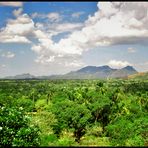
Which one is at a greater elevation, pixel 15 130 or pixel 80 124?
pixel 15 130

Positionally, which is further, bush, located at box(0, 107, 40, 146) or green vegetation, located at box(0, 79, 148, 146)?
green vegetation, located at box(0, 79, 148, 146)

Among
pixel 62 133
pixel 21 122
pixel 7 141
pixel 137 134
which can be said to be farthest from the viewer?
pixel 62 133

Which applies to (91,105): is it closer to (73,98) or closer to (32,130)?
(73,98)

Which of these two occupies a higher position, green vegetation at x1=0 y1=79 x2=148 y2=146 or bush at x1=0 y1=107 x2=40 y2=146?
bush at x1=0 y1=107 x2=40 y2=146

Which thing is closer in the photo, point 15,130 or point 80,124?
point 15,130

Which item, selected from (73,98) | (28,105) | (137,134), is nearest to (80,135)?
(137,134)

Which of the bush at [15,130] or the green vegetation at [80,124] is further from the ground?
the bush at [15,130]

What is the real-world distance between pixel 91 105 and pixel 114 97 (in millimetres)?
11969

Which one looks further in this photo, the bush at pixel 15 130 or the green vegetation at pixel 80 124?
the green vegetation at pixel 80 124

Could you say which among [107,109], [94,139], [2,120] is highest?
[2,120]

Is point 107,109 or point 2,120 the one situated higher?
point 2,120

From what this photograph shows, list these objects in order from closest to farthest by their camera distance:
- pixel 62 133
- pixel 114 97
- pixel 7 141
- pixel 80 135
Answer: pixel 7 141 → pixel 62 133 → pixel 80 135 → pixel 114 97

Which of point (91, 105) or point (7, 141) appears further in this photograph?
point (91, 105)

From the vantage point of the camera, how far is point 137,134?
53.7m
